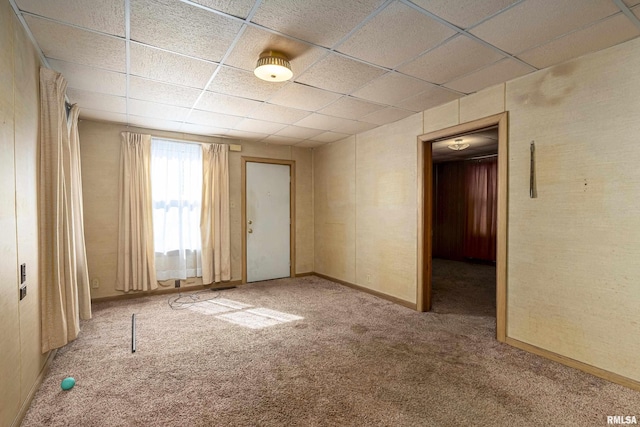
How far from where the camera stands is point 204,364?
255 centimetres

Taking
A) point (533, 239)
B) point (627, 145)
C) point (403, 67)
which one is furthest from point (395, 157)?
point (627, 145)

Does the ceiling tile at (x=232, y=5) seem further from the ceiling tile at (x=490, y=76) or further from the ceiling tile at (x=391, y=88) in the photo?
the ceiling tile at (x=490, y=76)

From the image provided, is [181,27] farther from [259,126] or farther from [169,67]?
[259,126]

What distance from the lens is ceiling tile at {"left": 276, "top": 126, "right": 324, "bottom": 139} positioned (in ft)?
15.3

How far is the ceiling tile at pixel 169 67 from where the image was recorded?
2.43m

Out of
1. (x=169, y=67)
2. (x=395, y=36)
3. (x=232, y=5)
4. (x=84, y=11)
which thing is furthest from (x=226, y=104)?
(x=395, y=36)

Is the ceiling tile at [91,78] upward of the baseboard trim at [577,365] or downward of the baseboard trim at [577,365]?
upward

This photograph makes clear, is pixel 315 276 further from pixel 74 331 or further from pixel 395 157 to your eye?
pixel 74 331

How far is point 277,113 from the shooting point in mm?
3898

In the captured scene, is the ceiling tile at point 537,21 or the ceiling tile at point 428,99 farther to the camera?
the ceiling tile at point 428,99

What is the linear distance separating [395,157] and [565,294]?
8.09 ft

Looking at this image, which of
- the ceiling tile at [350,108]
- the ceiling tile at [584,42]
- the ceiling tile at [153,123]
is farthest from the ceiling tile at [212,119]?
the ceiling tile at [584,42]

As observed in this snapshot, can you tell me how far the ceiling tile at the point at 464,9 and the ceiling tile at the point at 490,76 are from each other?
77 centimetres

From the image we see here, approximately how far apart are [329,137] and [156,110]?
260 centimetres
